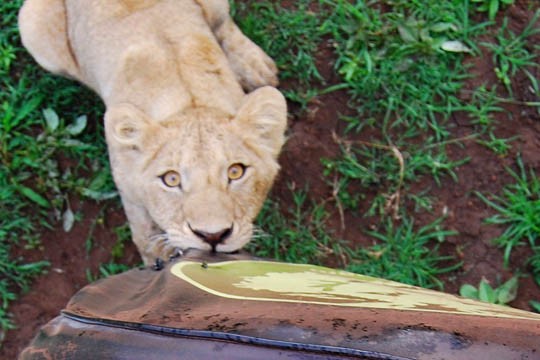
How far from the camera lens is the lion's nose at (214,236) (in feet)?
9.17

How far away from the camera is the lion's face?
2.84 metres

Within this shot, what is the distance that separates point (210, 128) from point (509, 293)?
1802mm

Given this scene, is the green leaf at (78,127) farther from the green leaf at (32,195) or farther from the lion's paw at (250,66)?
the lion's paw at (250,66)

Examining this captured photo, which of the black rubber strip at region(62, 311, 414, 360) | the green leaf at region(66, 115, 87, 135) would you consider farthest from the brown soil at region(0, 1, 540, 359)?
the black rubber strip at region(62, 311, 414, 360)

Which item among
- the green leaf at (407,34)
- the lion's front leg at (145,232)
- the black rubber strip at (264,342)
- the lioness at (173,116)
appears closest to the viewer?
the black rubber strip at (264,342)

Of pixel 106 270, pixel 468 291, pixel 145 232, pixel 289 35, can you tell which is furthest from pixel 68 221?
pixel 468 291

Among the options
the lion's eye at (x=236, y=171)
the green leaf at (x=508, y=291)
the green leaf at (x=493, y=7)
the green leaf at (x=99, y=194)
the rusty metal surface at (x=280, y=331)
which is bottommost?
the green leaf at (x=508, y=291)

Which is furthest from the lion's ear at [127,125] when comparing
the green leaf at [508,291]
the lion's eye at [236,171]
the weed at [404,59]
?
the green leaf at [508,291]

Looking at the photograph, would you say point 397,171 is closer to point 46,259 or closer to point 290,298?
point 46,259

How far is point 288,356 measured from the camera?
1.58 meters

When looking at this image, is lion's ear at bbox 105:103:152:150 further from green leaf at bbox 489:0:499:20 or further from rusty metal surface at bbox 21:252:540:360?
green leaf at bbox 489:0:499:20

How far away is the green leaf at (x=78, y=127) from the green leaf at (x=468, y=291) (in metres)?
2.17

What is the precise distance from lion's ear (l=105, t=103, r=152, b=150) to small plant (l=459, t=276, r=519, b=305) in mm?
1834

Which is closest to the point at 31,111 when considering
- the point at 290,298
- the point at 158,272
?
the point at 158,272
